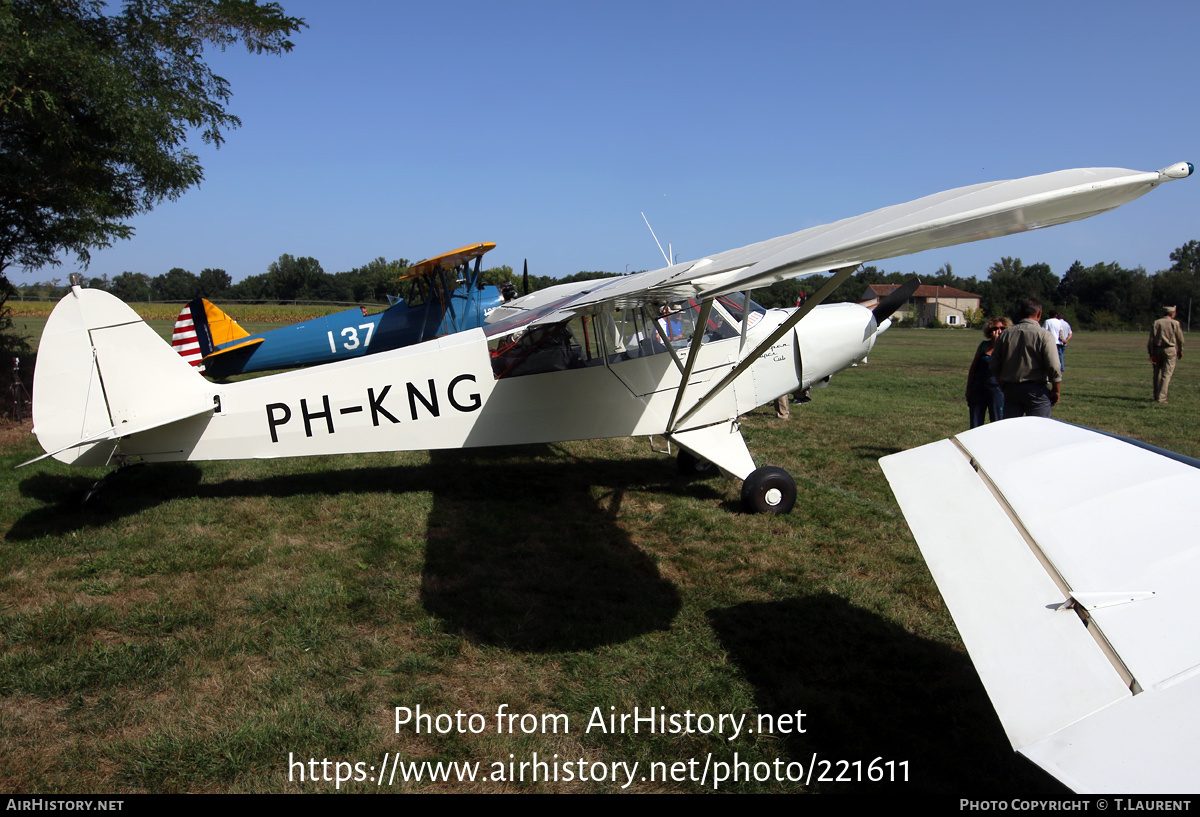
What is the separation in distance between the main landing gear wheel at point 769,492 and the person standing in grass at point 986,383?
2.74 metres

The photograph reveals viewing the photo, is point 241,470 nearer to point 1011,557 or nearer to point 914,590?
point 914,590

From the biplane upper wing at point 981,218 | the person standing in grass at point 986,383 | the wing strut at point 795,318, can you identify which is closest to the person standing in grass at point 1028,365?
the person standing in grass at point 986,383

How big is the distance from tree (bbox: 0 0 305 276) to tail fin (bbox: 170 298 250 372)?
6.18ft

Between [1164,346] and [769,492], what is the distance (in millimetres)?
10349

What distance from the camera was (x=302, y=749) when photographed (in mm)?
2807

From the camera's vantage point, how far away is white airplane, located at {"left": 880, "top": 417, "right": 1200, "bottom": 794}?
1.41 meters

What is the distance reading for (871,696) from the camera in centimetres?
310

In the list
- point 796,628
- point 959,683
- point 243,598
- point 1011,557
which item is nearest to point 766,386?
point 796,628

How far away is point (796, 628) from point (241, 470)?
6.49 m

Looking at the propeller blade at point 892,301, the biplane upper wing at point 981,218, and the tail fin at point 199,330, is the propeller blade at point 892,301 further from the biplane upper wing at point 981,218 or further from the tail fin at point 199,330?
the tail fin at point 199,330

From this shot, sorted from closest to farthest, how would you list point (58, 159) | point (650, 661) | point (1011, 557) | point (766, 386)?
point (1011, 557)
point (650, 661)
point (766, 386)
point (58, 159)

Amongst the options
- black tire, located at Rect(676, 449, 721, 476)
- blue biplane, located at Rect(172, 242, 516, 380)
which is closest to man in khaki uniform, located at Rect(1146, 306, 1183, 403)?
black tire, located at Rect(676, 449, 721, 476)

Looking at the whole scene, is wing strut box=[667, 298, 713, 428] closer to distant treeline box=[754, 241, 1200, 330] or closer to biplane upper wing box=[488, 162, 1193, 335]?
biplane upper wing box=[488, 162, 1193, 335]

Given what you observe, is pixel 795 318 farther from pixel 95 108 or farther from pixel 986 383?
pixel 95 108
